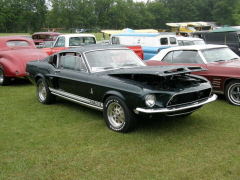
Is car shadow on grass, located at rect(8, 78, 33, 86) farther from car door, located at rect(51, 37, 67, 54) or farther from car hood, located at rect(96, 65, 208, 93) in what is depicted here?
car hood, located at rect(96, 65, 208, 93)

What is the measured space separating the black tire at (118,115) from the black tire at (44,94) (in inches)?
90.0

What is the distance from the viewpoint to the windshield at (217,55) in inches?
283

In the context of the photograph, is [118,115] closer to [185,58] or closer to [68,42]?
[185,58]

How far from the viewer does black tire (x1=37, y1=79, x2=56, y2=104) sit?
671cm

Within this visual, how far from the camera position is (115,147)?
4277mm

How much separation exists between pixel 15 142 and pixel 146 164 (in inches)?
89.9

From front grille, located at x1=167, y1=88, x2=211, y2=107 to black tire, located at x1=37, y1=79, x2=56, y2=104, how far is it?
11.2 ft

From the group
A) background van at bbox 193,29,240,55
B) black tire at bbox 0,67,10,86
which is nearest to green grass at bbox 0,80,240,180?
black tire at bbox 0,67,10,86

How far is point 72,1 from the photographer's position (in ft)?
358

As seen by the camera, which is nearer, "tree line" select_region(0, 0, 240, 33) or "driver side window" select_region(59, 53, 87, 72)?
"driver side window" select_region(59, 53, 87, 72)

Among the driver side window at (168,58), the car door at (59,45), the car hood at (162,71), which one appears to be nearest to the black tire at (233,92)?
the driver side window at (168,58)

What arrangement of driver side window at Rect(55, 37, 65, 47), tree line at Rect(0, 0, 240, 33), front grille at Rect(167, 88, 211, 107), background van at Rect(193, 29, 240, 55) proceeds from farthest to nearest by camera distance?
tree line at Rect(0, 0, 240, 33) < background van at Rect(193, 29, 240, 55) < driver side window at Rect(55, 37, 65, 47) < front grille at Rect(167, 88, 211, 107)

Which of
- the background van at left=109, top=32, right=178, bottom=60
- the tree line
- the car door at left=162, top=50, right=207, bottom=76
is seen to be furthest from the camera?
the tree line

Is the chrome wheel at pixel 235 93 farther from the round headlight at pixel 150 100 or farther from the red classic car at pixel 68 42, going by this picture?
the red classic car at pixel 68 42
